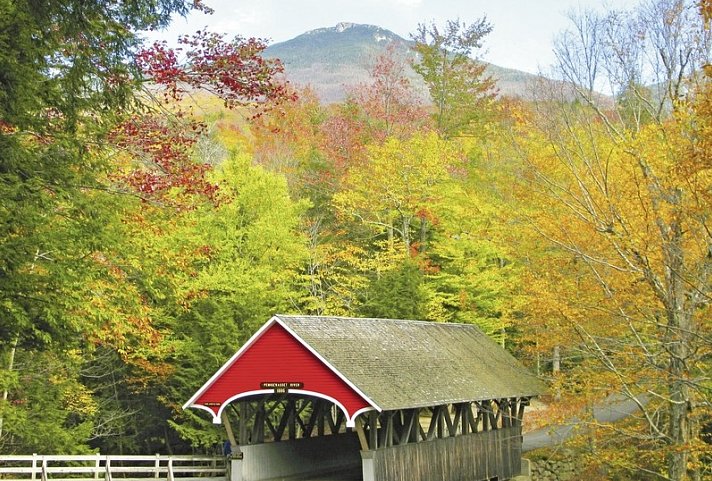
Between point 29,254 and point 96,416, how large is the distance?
15.8m

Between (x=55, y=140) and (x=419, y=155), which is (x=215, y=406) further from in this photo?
(x=419, y=155)

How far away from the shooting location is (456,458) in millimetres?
20516

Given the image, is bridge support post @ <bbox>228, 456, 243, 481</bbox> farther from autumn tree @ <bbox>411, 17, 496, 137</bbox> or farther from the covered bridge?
autumn tree @ <bbox>411, 17, 496, 137</bbox>

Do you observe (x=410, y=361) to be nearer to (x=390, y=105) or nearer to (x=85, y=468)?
(x=85, y=468)

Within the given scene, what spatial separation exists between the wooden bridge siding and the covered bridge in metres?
0.03

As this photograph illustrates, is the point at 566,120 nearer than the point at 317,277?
Yes

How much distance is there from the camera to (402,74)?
1634 inches

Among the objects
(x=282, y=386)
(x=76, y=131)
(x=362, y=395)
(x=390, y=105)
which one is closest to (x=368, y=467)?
(x=362, y=395)

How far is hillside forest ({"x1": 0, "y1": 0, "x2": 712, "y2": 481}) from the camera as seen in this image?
1087 centimetres

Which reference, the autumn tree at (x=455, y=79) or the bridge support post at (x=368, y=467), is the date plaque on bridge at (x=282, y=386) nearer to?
the bridge support post at (x=368, y=467)

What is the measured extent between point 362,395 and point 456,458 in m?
4.98

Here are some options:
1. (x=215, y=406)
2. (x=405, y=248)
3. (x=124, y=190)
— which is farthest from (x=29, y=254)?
(x=405, y=248)

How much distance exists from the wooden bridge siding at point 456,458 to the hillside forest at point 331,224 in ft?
7.75

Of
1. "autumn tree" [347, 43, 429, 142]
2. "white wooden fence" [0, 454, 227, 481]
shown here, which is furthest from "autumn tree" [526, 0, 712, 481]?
"autumn tree" [347, 43, 429, 142]
